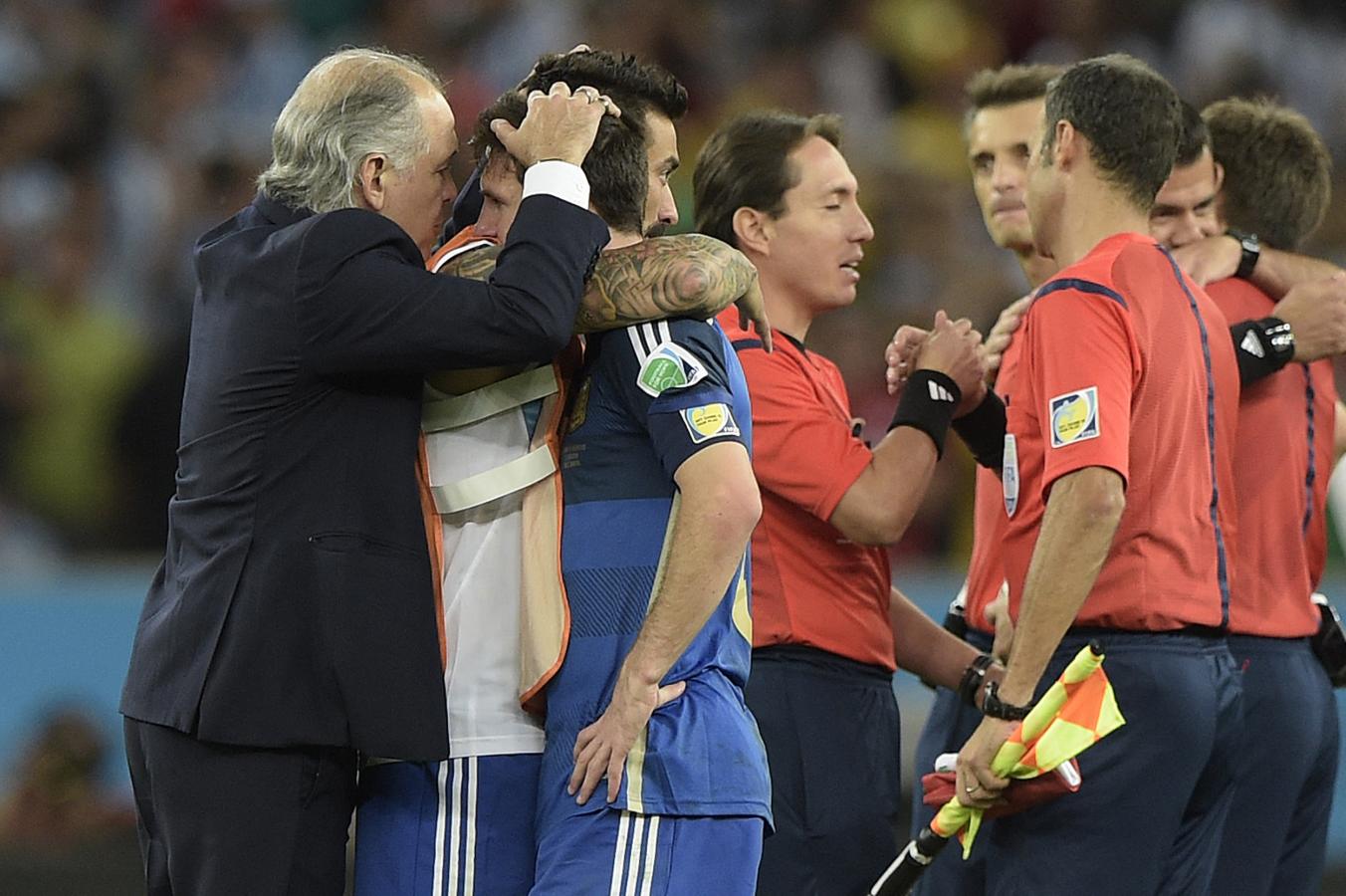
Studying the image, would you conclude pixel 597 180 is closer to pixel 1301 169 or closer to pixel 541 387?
pixel 541 387

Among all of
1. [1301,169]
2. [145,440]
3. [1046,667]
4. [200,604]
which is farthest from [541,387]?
[145,440]

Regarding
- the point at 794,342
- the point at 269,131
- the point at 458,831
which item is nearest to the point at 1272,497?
the point at 794,342

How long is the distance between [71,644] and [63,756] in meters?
0.41

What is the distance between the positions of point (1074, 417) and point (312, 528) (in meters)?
1.43

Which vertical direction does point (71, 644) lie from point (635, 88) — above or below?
below

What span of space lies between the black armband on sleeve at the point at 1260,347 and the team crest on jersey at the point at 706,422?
1566 millimetres

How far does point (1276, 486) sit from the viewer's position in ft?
13.9

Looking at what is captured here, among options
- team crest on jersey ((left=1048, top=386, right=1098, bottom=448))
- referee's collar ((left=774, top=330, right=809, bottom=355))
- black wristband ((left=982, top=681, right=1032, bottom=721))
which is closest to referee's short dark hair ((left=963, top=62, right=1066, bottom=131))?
referee's collar ((left=774, top=330, right=809, bottom=355))

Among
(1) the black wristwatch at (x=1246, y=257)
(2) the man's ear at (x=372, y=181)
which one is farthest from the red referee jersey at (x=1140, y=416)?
(2) the man's ear at (x=372, y=181)

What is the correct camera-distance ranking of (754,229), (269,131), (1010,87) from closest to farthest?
1. (754,229)
2. (1010,87)
3. (269,131)

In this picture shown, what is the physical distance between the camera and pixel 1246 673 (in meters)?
4.03

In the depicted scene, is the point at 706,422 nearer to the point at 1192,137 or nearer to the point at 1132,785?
the point at 1132,785

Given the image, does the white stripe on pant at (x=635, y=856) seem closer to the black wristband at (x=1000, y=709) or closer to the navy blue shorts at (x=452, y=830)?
the navy blue shorts at (x=452, y=830)

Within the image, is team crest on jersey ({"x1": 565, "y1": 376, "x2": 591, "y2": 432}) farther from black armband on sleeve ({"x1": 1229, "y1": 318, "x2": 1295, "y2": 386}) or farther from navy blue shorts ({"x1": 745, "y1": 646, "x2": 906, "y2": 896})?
black armband on sleeve ({"x1": 1229, "y1": 318, "x2": 1295, "y2": 386})
